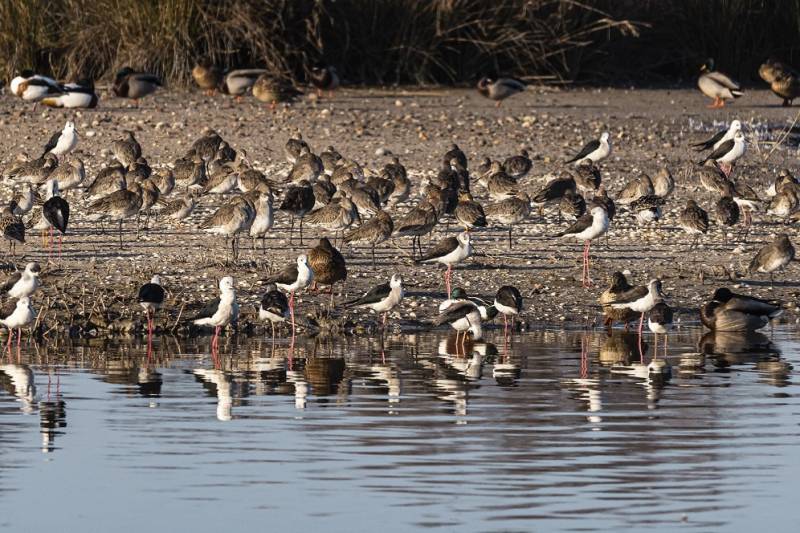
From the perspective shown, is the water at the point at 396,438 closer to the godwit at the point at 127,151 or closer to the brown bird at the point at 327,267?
the brown bird at the point at 327,267

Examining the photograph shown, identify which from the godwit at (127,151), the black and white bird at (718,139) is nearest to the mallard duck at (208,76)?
the godwit at (127,151)

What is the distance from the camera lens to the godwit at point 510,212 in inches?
787

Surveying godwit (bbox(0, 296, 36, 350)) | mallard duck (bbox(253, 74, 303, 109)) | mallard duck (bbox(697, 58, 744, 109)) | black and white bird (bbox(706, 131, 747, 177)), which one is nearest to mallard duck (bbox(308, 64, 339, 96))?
mallard duck (bbox(253, 74, 303, 109))

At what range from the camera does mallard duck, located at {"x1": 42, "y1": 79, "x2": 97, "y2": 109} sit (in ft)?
91.2

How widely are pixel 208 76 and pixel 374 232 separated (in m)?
11.2

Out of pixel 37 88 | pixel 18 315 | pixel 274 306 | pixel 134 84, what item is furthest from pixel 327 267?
pixel 134 84

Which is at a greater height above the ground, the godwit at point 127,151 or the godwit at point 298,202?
the godwit at point 127,151

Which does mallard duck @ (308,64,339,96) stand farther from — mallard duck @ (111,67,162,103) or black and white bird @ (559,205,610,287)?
black and white bird @ (559,205,610,287)

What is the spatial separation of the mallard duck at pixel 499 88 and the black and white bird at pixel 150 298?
14213 millimetres

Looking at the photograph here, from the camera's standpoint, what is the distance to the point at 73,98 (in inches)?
1099

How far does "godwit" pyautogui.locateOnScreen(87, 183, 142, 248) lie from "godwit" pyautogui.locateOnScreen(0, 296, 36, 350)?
448cm

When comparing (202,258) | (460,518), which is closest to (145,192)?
(202,258)

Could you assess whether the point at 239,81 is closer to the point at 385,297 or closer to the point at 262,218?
the point at 262,218

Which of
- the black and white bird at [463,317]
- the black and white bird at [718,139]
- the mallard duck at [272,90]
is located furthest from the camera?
the mallard duck at [272,90]
